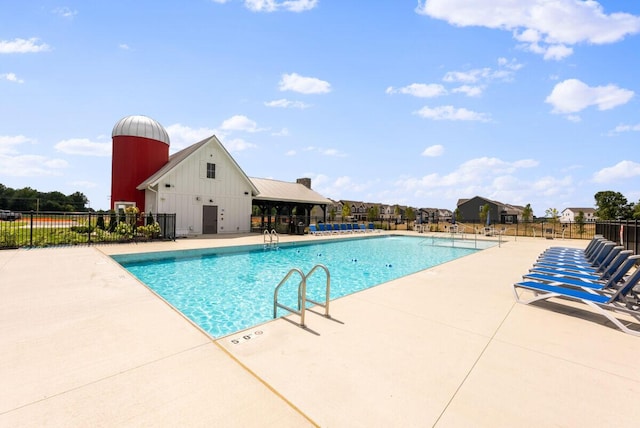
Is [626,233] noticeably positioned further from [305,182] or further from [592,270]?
[305,182]

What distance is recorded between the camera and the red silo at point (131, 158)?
65.9ft

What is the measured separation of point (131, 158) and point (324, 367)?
22580mm

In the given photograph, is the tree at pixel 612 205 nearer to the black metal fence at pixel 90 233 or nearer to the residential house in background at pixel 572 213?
the residential house in background at pixel 572 213

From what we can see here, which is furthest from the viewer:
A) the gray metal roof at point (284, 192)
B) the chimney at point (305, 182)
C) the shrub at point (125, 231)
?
the chimney at point (305, 182)

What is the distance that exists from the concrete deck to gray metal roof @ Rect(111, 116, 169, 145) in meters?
18.1

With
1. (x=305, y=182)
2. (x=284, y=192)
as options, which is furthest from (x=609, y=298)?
(x=305, y=182)

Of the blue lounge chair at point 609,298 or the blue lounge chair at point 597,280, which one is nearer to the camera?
the blue lounge chair at point 609,298

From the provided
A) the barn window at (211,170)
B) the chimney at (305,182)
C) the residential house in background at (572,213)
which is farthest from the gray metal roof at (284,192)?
the residential house in background at (572,213)

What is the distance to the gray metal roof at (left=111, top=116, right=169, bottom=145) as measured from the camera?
65.9 ft

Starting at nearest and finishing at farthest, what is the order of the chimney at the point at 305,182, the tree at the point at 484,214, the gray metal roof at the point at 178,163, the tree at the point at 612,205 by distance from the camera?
the gray metal roof at the point at 178,163, the chimney at the point at 305,182, the tree at the point at 484,214, the tree at the point at 612,205

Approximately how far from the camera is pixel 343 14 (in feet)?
33.6

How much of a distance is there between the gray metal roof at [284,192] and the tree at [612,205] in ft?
208

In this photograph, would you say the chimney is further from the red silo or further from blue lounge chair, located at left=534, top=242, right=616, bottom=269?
blue lounge chair, located at left=534, top=242, right=616, bottom=269

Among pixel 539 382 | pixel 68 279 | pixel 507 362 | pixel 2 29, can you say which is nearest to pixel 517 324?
pixel 507 362
